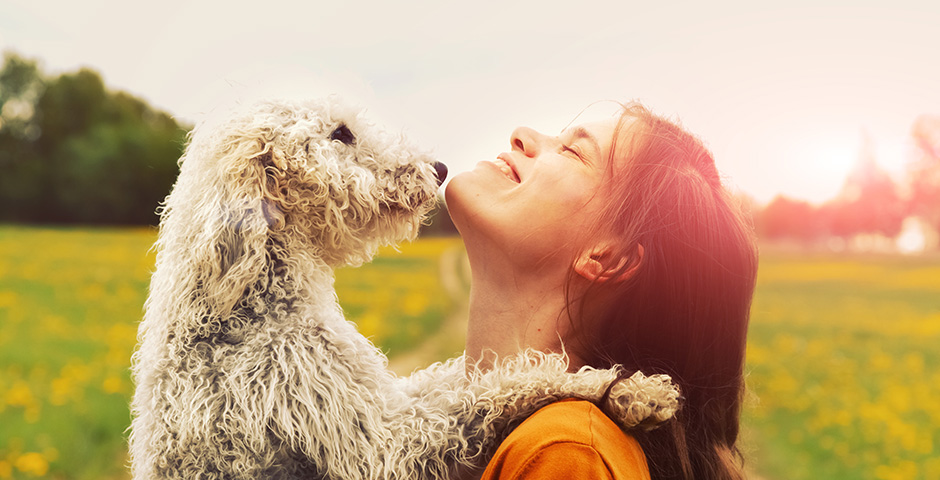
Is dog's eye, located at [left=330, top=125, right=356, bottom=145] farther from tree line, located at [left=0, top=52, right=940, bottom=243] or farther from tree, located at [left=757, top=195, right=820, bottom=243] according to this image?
tree, located at [left=757, top=195, right=820, bottom=243]

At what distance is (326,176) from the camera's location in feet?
7.45

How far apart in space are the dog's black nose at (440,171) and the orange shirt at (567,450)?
3.29 ft

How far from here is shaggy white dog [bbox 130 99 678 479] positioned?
209 cm

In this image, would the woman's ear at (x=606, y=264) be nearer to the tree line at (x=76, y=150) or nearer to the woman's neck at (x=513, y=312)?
the woman's neck at (x=513, y=312)

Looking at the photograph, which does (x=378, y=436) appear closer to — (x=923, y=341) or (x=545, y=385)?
(x=545, y=385)

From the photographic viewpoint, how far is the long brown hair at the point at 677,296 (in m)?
2.24

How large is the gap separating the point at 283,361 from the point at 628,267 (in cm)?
118

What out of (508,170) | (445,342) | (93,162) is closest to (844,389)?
(445,342)

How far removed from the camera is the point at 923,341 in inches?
504

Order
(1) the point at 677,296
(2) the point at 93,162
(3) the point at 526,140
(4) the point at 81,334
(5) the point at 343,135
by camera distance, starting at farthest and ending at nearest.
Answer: (2) the point at 93,162, (4) the point at 81,334, (3) the point at 526,140, (5) the point at 343,135, (1) the point at 677,296

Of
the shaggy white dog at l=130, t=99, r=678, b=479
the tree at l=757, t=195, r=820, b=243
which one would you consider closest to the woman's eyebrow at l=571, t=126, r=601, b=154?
the shaggy white dog at l=130, t=99, r=678, b=479

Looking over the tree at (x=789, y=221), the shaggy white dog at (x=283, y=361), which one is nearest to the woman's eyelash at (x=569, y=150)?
the shaggy white dog at (x=283, y=361)

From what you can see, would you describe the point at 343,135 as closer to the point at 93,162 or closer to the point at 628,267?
the point at 628,267

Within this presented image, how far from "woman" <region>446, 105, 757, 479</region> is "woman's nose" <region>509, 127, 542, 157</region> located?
78mm
